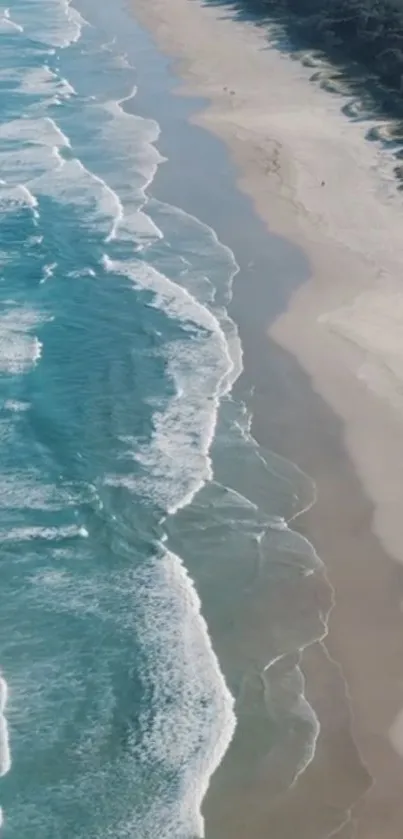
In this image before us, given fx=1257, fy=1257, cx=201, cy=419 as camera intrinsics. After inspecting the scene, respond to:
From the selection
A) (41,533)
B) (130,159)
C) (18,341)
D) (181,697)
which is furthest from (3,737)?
(130,159)

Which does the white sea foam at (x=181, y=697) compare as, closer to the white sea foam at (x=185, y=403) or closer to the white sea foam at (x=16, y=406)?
the white sea foam at (x=185, y=403)

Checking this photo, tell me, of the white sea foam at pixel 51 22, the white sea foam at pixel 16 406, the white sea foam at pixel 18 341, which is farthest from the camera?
the white sea foam at pixel 51 22

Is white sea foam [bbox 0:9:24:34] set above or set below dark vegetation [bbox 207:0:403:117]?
below

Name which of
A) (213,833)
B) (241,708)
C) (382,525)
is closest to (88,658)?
(241,708)

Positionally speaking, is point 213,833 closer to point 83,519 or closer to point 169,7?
point 83,519

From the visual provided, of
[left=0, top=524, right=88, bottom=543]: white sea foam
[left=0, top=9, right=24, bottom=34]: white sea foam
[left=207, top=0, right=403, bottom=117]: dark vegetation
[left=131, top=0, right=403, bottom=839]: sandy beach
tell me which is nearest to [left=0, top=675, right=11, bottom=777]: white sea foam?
[left=131, top=0, right=403, bottom=839]: sandy beach

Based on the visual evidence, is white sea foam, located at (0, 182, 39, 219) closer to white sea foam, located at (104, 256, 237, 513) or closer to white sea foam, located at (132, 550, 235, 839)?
white sea foam, located at (104, 256, 237, 513)

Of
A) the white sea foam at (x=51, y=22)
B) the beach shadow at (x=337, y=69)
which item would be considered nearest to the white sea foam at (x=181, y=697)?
the beach shadow at (x=337, y=69)
